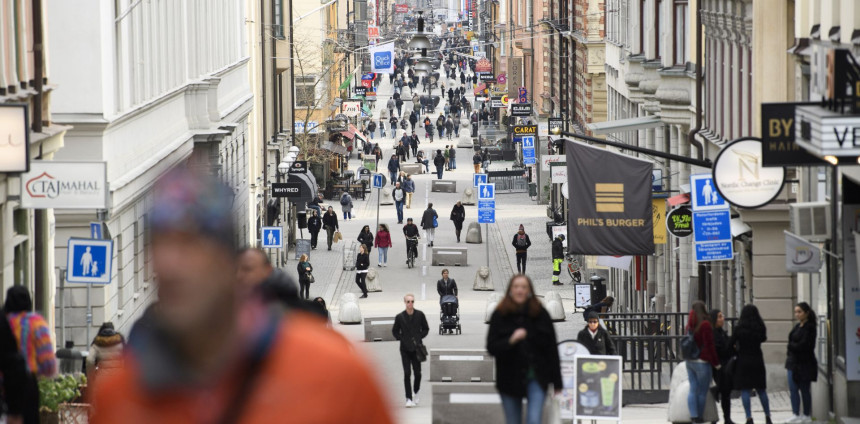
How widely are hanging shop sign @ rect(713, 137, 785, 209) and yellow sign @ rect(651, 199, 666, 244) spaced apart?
997 centimetres

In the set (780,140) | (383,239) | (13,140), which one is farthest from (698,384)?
(383,239)

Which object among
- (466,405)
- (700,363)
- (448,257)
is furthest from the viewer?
(448,257)

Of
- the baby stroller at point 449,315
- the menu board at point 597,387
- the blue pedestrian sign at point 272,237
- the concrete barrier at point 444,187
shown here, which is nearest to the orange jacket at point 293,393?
the menu board at point 597,387

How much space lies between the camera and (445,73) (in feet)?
541

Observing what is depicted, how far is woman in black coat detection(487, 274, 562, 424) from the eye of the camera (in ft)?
33.1

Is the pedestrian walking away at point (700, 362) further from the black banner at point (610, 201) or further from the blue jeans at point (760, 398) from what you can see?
the black banner at point (610, 201)

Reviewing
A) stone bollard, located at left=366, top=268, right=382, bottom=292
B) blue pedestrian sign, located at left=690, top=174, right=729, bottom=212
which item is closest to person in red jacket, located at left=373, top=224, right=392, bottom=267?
stone bollard, located at left=366, top=268, right=382, bottom=292

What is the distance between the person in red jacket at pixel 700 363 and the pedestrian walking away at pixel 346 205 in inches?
1711

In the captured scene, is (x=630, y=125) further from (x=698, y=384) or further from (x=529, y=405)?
(x=529, y=405)

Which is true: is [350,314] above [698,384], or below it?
below

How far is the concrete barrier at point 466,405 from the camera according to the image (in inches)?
513

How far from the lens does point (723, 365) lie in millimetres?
17047

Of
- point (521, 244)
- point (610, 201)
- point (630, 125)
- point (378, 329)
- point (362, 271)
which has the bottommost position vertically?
point (378, 329)

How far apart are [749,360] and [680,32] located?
14.8 metres
